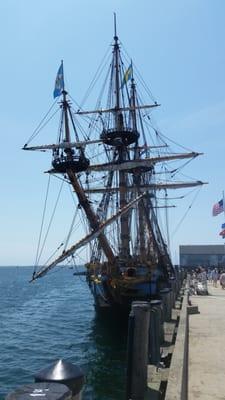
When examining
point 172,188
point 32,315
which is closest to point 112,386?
point 32,315

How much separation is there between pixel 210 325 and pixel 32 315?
25.4 metres

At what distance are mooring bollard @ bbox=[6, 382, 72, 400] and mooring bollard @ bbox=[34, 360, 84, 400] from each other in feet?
1.11

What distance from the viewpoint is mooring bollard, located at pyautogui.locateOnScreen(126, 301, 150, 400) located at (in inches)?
257

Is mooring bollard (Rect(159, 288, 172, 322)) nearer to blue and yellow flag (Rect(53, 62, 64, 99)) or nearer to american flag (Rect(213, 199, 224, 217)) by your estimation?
blue and yellow flag (Rect(53, 62, 64, 99))

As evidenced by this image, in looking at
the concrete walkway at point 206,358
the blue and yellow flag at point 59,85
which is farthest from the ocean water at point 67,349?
the blue and yellow flag at point 59,85

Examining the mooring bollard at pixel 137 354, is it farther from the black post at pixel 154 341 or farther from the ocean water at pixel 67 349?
the ocean water at pixel 67 349

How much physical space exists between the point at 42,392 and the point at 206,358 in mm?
7670

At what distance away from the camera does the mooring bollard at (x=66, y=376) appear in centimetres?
349

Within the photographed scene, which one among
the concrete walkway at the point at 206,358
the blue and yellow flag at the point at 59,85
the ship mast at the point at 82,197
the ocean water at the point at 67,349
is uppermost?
the blue and yellow flag at the point at 59,85

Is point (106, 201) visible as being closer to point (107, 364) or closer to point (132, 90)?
point (132, 90)

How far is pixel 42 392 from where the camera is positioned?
2975 mm

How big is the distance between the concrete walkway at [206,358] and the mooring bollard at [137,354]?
53.5 inches

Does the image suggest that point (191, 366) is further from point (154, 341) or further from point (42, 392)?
point (42, 392)

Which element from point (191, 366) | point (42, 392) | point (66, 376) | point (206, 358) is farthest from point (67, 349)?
point (42, 392)
